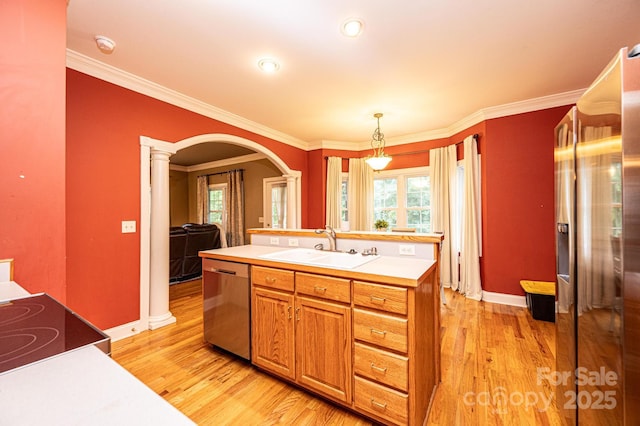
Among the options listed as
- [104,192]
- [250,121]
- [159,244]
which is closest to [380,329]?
[159,244]

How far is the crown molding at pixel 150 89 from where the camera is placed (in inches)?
90.3

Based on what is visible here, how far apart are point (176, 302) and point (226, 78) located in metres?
2.95

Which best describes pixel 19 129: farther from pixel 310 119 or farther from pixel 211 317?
pixel 310 119

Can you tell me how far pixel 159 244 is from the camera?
282cm

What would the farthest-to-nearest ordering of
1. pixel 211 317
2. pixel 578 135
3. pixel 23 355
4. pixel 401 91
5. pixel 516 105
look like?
pixel 516 105, pixel 401 91, pixel 211 317, pixel 578 135, pixel 23 355

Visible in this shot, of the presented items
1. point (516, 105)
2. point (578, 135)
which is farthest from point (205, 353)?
point (516, 105)

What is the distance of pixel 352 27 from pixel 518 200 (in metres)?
2.97

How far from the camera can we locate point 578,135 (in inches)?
47.0

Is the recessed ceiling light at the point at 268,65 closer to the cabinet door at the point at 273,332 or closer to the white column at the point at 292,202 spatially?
the cabinet door at the point at 273,332

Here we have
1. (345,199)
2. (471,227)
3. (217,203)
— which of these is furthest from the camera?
(217,203)

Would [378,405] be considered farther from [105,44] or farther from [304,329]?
[105,44]

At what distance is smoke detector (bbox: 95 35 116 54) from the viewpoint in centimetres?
202

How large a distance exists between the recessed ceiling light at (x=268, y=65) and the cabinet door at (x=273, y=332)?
6.57 feet

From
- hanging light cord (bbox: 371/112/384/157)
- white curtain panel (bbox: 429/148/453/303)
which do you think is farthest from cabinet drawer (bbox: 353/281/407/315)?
hanging light cord (bbox: 371/112/384/157)
